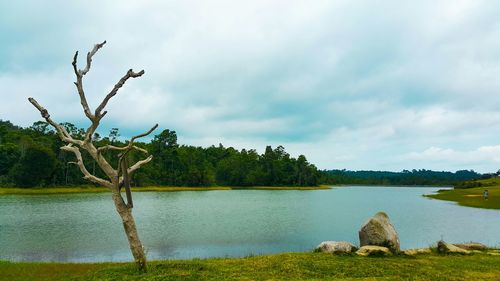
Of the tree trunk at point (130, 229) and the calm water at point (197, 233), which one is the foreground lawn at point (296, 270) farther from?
the calm water at point (197, 233)

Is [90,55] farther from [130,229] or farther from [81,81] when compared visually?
[130,229]

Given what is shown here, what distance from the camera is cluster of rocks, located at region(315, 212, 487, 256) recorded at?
22016 millimetres

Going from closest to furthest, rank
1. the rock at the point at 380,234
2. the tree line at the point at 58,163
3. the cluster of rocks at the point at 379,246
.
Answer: the cluster of rocks at the point at 379,246, the rock at the point at 380,234, the tree line at the point at 58,163

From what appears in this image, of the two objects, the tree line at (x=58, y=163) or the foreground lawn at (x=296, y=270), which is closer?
the foreground lawn at (x=296, y=270)

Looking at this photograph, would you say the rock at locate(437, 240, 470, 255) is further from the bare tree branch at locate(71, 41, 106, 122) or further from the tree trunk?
the bare tree branch at locate(71, 41, 106, 122)

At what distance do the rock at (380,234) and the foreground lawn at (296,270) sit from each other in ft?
5.10

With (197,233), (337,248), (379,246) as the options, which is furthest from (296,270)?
(197,233)

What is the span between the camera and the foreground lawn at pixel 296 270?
16547 mm

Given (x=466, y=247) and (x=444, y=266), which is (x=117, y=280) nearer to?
(x=444, y=266)

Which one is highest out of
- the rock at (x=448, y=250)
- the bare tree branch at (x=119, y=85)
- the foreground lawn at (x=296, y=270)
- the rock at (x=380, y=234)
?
the bare tree branch at (x=119, y=85)

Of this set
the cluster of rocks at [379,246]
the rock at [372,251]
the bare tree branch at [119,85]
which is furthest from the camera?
the cluster of rocks at [379,246]

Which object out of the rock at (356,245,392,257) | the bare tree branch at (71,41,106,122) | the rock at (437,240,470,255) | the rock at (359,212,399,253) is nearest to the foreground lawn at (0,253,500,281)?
the rock at (356,245,392,257)

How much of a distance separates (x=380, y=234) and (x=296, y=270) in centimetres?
828

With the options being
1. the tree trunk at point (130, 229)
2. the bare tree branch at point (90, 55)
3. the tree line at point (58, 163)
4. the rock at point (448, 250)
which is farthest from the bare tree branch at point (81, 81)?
the tree line at point (58, 163)
